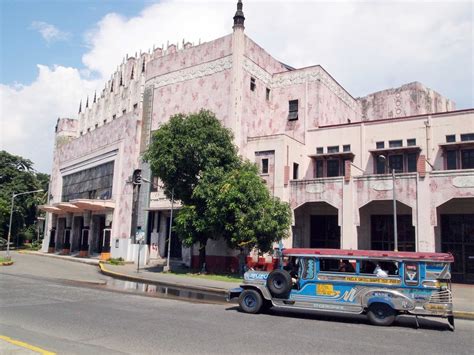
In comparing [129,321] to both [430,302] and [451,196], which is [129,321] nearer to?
[430,302]

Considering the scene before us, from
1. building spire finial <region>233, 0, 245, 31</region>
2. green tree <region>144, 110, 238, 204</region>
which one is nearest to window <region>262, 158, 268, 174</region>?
green tree <region>144, 110, 238, 204</region>

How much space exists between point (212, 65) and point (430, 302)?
28730 millimetres

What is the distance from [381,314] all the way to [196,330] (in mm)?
6168

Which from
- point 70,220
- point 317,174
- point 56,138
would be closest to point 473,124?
point 317,174

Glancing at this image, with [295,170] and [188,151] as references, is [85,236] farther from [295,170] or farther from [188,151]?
[295,170]

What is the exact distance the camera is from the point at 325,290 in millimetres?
14406

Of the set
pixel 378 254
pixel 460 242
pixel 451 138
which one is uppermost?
pixel 451 138

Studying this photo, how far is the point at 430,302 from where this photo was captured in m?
13.3

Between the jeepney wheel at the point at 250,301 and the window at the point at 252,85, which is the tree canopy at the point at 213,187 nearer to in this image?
the window at the point at 252,85

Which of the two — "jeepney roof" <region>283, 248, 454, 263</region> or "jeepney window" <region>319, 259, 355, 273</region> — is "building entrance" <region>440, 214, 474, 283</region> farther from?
"jeepney window" <region>319, 259, 355, 273</region>

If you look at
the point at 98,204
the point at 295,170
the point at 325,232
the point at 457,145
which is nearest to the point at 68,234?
the point at 98,204

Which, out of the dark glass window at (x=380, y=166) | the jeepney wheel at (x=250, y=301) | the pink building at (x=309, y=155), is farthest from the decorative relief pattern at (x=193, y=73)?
the jeepney wheel at (x=250, y=301)

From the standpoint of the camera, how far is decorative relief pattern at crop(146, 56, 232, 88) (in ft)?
119

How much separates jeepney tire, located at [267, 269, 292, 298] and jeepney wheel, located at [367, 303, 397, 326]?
2744 millimetres
